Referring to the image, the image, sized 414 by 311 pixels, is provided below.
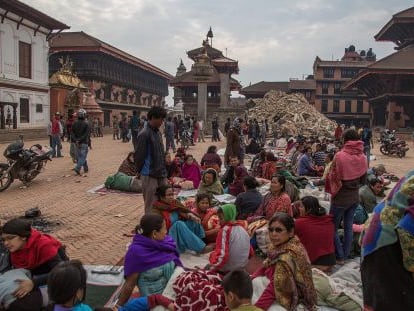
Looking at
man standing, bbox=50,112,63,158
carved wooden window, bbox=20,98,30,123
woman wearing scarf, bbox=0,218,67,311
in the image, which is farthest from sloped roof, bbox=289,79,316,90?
woman wearing scarf, bbox=0,218,67,311

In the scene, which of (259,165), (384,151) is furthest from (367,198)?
(384,151)

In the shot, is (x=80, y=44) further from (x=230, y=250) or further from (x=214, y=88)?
(x=230, y=250)

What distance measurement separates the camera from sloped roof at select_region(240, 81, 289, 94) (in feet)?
181

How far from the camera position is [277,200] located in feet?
19.5

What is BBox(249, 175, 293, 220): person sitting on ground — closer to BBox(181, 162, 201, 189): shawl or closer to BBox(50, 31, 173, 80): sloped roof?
BBox(181, 162, 201, 189): shawl

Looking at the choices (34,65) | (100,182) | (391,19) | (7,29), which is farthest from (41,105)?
(391,19)

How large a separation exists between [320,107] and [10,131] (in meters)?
48.1

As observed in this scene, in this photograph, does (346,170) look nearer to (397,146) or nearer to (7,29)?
(397,146)

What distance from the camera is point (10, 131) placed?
910 inches

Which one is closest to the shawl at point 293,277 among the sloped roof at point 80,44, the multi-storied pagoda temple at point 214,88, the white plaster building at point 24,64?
the white plaster building at point 24,64

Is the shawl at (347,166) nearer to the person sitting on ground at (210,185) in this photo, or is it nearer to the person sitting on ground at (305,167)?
the person sitting on ground at (210,185)

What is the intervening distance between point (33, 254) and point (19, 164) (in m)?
7.02

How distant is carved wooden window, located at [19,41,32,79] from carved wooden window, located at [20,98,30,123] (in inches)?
61.1

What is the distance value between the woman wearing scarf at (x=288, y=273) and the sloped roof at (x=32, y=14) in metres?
25.1
